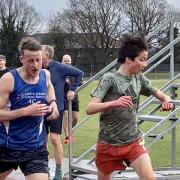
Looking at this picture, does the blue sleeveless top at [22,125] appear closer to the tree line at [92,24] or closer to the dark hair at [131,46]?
the dark hair at [131,46]

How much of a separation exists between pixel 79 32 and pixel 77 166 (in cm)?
7707

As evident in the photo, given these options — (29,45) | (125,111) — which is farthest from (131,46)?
(29,45)

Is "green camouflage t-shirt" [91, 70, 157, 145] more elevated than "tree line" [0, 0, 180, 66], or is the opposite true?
"tree line" [0, 0, 180, 66]

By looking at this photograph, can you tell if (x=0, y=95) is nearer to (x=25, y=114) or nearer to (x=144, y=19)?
(x=25, y=114)

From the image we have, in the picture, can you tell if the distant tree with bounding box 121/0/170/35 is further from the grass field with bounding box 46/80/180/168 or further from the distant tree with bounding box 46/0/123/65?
the grass field with bounding box 46/80/180/168

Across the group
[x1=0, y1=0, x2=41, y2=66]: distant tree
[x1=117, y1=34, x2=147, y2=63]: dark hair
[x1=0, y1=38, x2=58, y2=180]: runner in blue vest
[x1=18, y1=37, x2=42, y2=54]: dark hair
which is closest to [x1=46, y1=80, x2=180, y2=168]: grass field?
[x1=117, y1=34, x2=147, y2=63]: dark hair

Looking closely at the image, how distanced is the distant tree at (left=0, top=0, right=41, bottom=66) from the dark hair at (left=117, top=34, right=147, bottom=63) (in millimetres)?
74622

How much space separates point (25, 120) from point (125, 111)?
0.98 meters

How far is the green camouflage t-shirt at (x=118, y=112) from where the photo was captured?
5586mm

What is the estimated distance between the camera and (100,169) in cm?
585

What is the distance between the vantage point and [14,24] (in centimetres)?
8662

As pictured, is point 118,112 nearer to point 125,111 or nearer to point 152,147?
point 125,111

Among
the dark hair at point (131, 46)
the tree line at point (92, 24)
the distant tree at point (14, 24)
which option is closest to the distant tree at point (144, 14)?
the tree line at point (92, 24)

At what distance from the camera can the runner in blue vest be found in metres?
5.29
